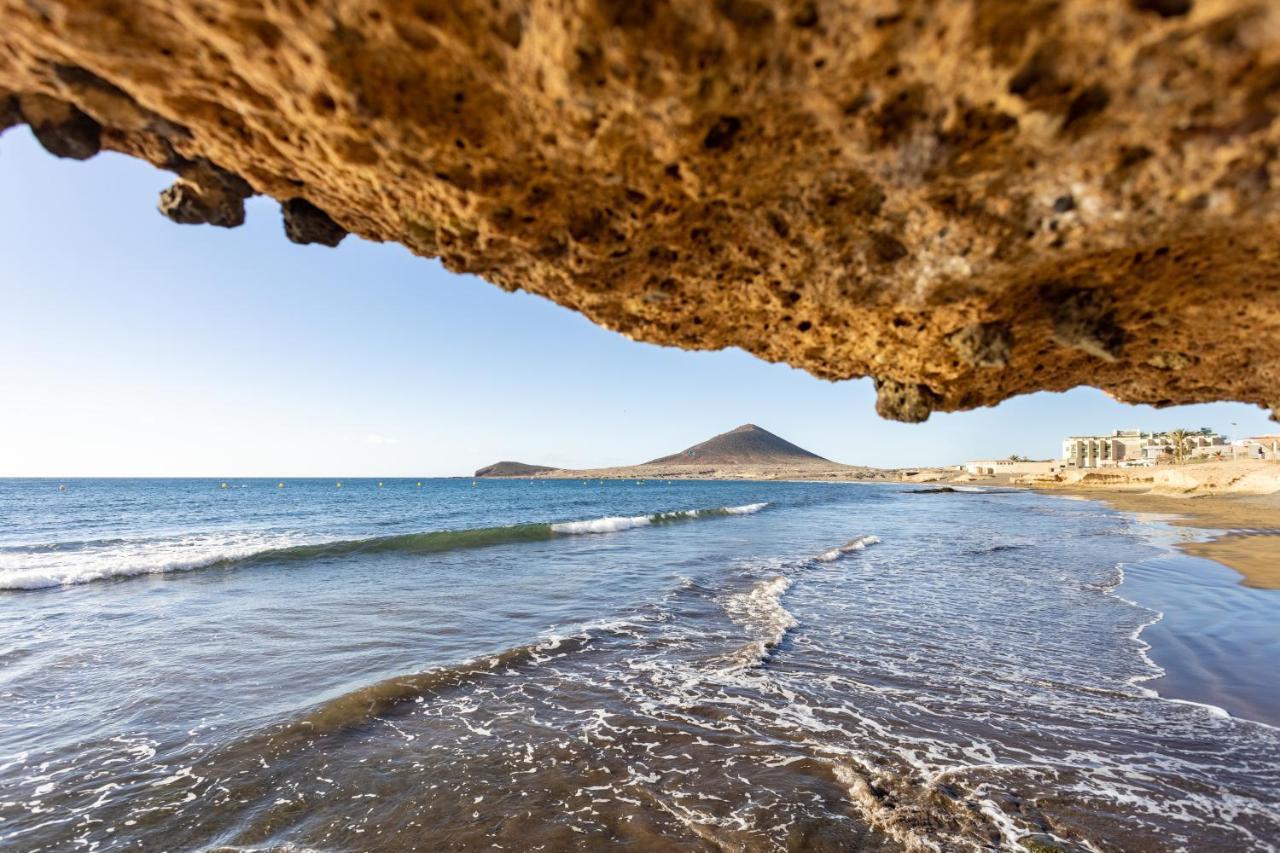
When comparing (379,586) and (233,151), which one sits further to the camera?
(379,586)

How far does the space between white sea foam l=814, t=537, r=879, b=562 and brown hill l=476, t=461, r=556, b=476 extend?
→ 140239 mm

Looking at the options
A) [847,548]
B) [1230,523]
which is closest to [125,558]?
[847,548]

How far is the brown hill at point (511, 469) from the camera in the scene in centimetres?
15725

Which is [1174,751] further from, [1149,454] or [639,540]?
[1149,454]

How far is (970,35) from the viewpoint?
1.88 meters

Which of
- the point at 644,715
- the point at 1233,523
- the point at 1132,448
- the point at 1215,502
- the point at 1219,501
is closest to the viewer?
the point at 644,715

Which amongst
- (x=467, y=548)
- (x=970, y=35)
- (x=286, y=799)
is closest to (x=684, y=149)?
(x=970, y=35)

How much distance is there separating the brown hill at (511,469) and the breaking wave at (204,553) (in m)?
134

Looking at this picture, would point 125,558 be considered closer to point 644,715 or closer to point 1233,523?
point 644,715

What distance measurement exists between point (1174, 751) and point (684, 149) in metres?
6.82

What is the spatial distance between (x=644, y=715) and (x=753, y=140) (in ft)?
18.7

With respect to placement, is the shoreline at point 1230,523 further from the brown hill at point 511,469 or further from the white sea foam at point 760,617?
the brown hill at point 511,469

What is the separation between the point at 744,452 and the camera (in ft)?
530

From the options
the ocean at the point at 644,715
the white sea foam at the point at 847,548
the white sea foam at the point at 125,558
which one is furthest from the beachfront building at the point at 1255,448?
the white sea foam at the point at 125,558
